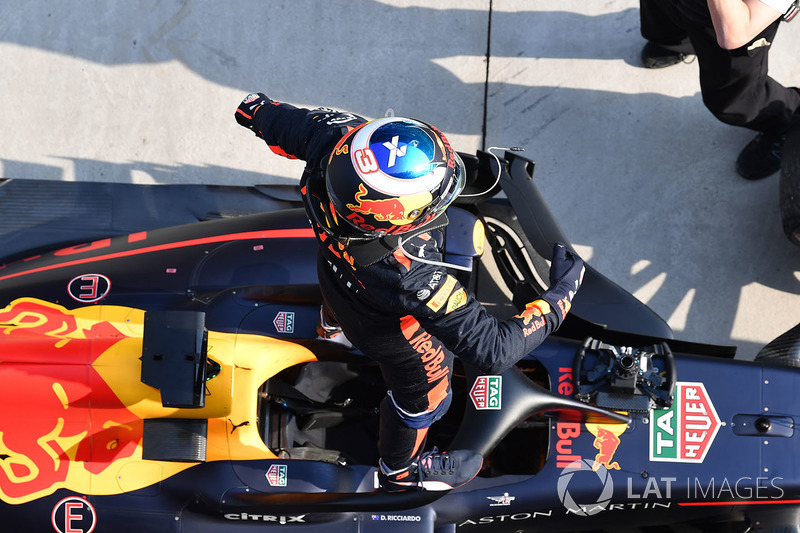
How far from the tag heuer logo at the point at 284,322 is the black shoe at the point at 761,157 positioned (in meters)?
3.19

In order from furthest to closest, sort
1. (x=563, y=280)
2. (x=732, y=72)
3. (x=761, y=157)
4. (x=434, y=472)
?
1. (x=761, y=157)
2. (x=732, y=72)
3. (x=434, y=472)
4. (x=563, y=280)

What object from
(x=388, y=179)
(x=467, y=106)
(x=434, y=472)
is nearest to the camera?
(x=388, y=179)

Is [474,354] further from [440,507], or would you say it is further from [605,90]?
[605,90]

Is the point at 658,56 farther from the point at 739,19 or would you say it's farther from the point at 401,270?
the point at 401,270

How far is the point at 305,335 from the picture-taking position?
354 centimetres

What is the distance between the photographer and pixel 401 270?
2422mm

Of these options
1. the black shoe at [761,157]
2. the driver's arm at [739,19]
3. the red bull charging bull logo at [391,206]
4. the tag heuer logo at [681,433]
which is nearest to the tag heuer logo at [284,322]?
the red bull charging bull logo at [391,206]

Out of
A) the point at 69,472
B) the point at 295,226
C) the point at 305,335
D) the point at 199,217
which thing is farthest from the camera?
the point at 199,217

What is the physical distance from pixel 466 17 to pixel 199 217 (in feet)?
7.90

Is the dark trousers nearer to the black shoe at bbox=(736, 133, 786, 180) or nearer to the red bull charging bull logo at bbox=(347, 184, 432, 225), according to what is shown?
the black shoe at bbox=(736, 133, 786, 180)

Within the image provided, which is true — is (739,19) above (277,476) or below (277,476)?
above

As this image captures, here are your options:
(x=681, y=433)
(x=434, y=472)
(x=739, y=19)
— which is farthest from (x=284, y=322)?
(x=739, y=19)

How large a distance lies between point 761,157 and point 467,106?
1.96m

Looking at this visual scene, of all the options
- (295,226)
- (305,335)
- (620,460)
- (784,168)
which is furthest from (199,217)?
(784,168)
